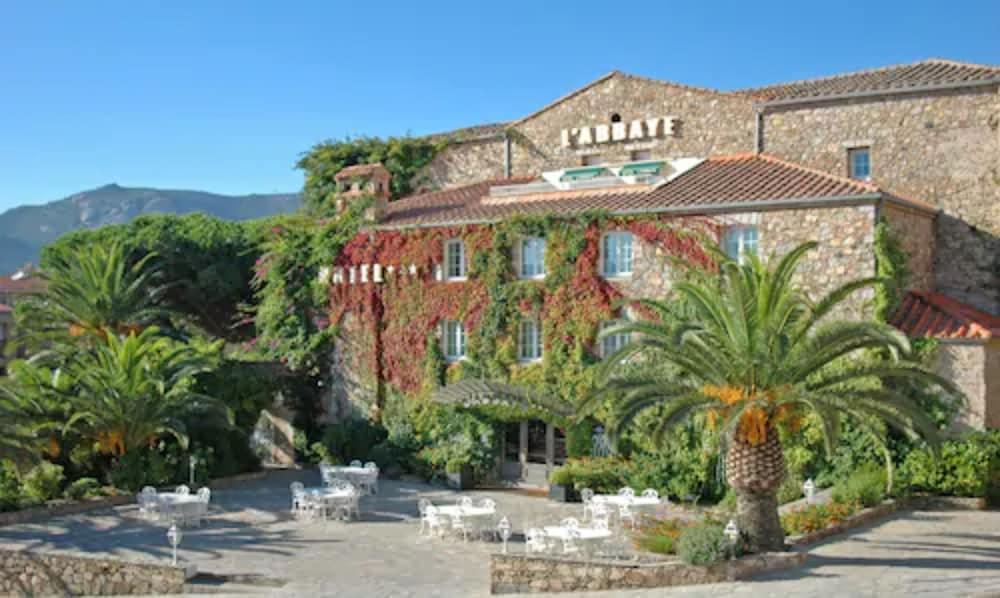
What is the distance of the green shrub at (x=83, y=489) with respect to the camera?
26.5 metres

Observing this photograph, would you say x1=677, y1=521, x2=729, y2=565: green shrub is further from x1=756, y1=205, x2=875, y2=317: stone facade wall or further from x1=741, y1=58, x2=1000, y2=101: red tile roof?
x1=741, y1=58, x2=1000, y2=101: red tile roof

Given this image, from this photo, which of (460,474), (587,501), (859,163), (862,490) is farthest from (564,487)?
(859,163)

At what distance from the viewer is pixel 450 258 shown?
105ft

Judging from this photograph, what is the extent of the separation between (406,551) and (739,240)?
11.8 meters

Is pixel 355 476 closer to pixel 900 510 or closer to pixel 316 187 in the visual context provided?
pixel 900 510

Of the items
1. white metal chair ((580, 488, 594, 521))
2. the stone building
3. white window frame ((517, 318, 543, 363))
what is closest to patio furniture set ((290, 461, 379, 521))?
white metal chair ((580, 488, 594, 521))

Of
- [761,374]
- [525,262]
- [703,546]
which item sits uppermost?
[525,262]

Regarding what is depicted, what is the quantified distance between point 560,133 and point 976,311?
14828 millimetres

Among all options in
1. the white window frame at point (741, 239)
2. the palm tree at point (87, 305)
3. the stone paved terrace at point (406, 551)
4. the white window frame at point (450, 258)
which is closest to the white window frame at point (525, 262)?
the white window frame at point (450, 258)

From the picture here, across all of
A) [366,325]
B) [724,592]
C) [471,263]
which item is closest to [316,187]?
[366,325]

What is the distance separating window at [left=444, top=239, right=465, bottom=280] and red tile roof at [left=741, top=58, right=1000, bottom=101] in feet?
33.1

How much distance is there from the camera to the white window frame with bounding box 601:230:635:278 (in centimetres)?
2831

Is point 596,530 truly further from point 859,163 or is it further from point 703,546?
point 859,163

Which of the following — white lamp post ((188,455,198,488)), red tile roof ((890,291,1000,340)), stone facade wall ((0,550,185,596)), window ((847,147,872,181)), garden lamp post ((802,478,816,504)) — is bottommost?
stone facade wall ((0,550,185,596))
